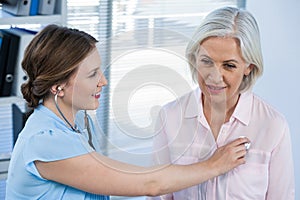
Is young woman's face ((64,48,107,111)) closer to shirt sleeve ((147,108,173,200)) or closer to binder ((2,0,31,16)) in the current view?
shirt sleeve ((147,108,173,200))

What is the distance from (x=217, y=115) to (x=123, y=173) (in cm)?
38

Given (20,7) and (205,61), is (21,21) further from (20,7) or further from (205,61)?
(205,61)

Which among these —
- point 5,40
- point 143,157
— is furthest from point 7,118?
point 143,157

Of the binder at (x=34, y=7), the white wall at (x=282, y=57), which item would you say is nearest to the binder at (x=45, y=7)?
the binder at (x=34, y=7)

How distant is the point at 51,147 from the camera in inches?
60.5

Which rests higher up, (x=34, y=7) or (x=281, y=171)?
(x=34, y=7)

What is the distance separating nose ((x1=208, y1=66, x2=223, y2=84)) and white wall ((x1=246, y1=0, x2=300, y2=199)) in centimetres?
225

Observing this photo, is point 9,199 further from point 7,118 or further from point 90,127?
point 7,118

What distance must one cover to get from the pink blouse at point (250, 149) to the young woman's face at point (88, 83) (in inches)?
10.4

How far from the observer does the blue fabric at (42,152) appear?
1.54 m

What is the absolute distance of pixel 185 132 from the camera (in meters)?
1.60

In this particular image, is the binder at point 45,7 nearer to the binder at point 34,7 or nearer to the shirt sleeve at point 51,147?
the binder at point 34,7

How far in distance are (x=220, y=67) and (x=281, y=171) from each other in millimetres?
358

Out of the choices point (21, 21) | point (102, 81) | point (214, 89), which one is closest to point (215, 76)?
point (214, 89)
